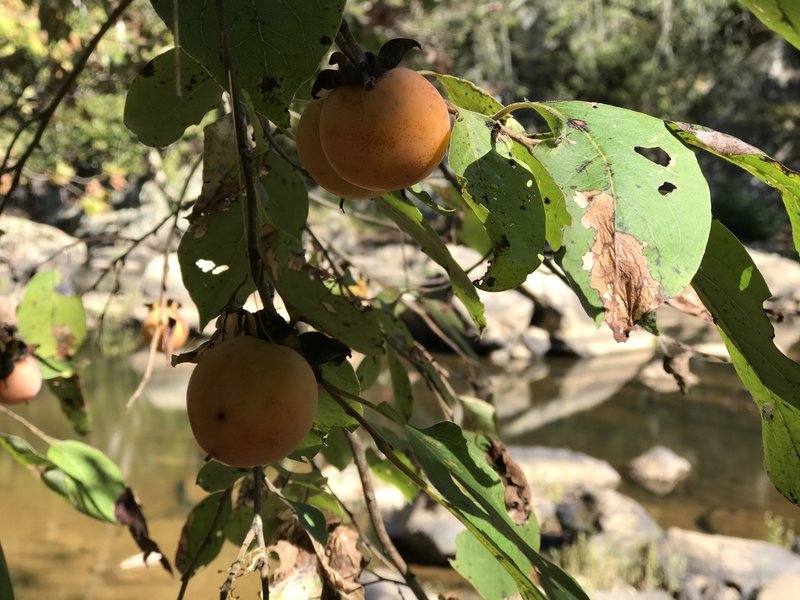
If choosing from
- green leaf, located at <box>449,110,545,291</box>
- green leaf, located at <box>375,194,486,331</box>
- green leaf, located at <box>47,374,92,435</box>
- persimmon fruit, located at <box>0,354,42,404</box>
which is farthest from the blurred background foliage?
green leaf, located at <box>449,110,545,291</box>

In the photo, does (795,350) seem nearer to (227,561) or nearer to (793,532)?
(793,532)

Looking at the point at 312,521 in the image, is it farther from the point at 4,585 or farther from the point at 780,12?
the point at 780,12

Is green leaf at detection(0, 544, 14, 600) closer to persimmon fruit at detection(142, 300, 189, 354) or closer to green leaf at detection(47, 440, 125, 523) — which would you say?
green leaf at detection(47, 440, 125, 523)

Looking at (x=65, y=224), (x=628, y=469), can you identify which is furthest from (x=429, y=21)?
(x=628, y=469)

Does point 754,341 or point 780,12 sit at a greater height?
point 780,12

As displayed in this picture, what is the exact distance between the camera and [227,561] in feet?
10.3

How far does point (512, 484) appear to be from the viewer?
0.80m

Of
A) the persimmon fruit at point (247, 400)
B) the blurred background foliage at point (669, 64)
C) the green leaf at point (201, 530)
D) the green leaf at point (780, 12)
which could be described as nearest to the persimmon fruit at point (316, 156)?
the persimmon fruit at point (247, 400)

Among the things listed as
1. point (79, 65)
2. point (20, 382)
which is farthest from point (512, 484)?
point (20, 382)

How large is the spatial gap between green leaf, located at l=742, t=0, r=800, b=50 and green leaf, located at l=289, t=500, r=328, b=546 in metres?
0.45

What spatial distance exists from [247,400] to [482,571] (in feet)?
1.31

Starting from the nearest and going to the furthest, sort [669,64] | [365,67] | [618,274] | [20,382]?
[618,274] < [365,67] < [20,382] < [669,64]

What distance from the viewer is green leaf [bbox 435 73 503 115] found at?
1.69ft

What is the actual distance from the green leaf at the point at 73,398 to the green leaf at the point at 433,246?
0.77 m
